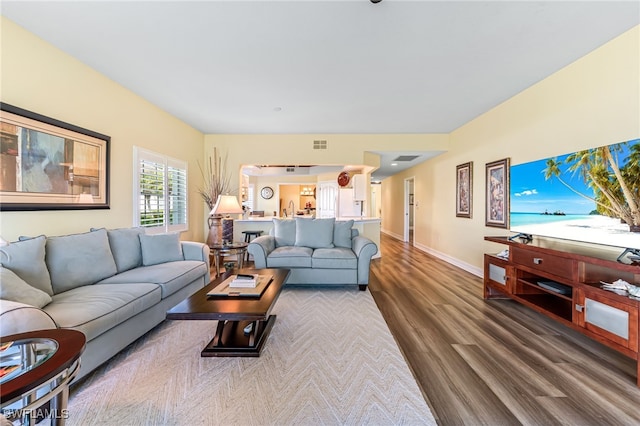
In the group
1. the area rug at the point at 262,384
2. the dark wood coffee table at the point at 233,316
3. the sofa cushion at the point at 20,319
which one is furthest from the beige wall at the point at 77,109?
the dark wood coffee table at the point at 233,316

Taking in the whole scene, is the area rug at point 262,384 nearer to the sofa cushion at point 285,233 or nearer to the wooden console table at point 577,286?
the wooden console table at point 577,286

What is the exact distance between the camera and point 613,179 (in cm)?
206

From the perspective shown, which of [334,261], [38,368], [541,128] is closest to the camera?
[38,368]

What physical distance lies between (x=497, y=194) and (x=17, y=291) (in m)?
5.12

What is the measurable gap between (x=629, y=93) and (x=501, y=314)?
2331 mm

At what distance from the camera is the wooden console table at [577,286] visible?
1771 mm

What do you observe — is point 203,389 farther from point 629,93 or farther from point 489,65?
point 629,93

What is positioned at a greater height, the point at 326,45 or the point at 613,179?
the point at 326,45

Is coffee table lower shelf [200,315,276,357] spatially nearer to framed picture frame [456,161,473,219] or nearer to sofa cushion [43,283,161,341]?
sofa cushion [43,283,161,341]

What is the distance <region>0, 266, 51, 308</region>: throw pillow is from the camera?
1.53 metres

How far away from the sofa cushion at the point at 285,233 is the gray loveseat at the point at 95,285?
1369mm

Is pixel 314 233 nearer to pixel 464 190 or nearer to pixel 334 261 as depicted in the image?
pixel 334 261

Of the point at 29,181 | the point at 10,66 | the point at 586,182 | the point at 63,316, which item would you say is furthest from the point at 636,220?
the point at 10,66

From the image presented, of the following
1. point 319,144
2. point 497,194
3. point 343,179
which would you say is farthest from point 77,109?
point 343,179
